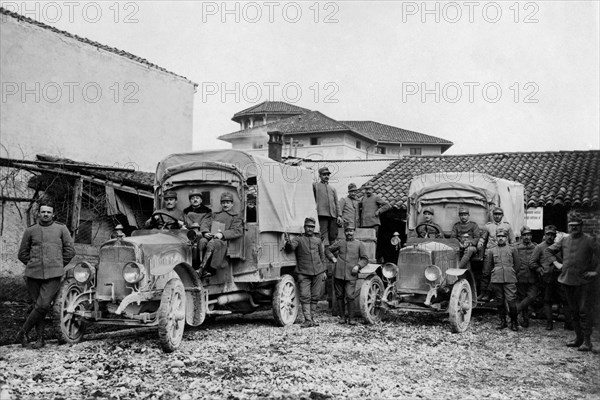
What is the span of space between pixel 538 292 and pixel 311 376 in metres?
6.50

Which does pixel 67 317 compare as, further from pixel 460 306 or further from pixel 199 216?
pixel 460 306

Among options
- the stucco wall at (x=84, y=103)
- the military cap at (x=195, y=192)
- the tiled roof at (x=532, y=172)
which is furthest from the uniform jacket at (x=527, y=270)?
the stucco wall at (x=84, y=103)

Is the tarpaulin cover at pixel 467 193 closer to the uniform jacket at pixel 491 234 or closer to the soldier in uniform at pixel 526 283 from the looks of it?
the uniform jacket at pixel 491 234

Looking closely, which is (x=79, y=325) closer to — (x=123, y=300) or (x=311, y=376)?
(x=123, y=300)

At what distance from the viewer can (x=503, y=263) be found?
36.9 feet

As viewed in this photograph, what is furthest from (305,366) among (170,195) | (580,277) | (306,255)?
(580,277)

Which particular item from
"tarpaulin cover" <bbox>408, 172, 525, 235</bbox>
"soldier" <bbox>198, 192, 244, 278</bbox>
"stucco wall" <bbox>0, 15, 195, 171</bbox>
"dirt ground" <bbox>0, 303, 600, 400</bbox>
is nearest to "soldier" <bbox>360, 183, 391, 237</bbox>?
"tarpaulin cover" <bbox>408, 172, 525, 235</bbox>

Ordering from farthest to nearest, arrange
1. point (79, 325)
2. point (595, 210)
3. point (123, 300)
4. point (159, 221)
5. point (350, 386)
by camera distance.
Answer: point (595, 210) → point (159, 221) → point (79, 325) → point (123, 300) → point (350, 386)

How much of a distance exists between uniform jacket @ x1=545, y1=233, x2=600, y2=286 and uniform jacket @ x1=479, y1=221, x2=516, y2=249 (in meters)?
2.30

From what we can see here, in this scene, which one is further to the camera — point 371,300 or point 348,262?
point 371,300

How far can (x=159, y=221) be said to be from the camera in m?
9.85

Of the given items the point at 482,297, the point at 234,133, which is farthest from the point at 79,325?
the point at 234,133

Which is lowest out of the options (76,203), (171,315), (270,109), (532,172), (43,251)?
(171,315)

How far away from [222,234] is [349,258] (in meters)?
2.69
